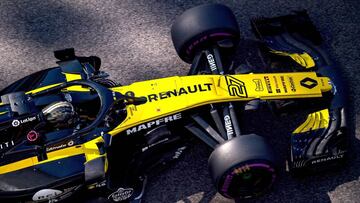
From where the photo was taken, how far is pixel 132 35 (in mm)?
6133

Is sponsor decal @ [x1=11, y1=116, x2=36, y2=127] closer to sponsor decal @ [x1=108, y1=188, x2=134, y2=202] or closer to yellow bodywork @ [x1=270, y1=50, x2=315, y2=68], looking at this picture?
sponsor decal @ [x1=108, y1=188, x2=134, y2=202]

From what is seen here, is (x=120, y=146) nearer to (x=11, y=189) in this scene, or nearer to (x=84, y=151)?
(x=84, y=151)

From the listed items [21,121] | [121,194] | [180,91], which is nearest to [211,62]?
[180,91]

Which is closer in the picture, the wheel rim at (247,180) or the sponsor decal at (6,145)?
the wheel rim at (247,180)

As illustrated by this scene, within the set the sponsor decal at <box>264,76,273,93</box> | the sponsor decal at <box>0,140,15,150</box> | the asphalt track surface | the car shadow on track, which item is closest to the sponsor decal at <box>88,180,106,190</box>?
the car shadow on track

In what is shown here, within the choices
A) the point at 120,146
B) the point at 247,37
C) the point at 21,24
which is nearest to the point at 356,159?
the point at 247,37

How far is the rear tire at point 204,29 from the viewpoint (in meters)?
5.09

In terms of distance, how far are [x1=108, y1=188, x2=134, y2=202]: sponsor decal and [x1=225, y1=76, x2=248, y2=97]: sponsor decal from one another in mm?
1234

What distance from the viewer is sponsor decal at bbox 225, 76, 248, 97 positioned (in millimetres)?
4818

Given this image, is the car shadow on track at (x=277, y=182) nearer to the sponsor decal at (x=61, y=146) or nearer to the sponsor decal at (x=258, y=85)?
the sponsor decal at (x=258, y=85)

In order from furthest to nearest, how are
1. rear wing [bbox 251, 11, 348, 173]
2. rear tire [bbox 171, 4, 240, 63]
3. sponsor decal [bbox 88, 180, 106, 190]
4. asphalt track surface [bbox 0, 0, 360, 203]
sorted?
asphalt track surface [bbox 0, 0, 360, 203], rear tire [bbox 171, 4, 240, 63], rear wing [bbox 251, 11, 348, 173], sponsor decal [bbox 88, 180, 106, 190]

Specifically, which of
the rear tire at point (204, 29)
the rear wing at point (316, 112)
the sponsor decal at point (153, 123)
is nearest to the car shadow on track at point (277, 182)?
the rear wing at point (316, 112)

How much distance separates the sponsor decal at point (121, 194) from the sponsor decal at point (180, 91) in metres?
0.80

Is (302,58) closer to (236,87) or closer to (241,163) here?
Answer: (236,87)
